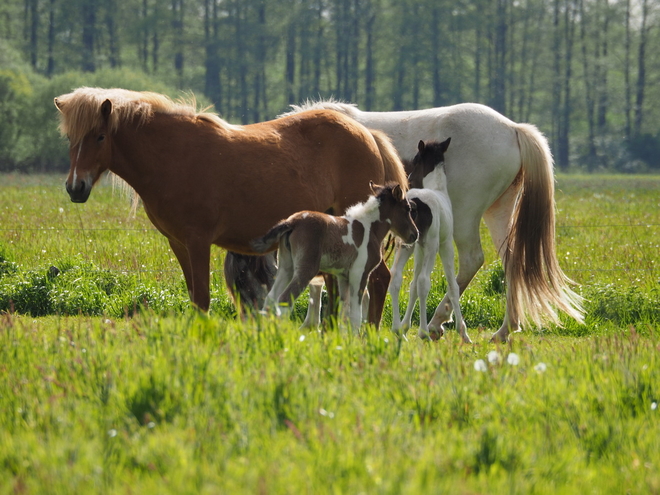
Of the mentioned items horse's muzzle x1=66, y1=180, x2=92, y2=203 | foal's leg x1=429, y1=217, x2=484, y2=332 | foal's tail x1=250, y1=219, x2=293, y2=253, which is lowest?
foal's leg x1=429, y1=217, x2=484, y2=332

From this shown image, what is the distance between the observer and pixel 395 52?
72812 mm

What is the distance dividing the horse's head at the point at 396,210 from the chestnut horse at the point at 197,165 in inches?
22.2

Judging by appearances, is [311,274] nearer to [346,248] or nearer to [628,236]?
[346,248]

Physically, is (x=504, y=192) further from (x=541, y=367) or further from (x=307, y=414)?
(x=307, y=414)

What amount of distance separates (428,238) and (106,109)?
281 cm

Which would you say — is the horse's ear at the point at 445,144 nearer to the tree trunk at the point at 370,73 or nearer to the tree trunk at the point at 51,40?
the tree trunk at the point at 370,73

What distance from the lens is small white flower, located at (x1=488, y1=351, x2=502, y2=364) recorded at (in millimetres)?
4152

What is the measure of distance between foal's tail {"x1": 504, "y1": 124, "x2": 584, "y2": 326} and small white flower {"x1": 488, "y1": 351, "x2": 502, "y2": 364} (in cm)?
294

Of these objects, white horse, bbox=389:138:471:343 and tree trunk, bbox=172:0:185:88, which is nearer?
white horse, bbox=389:138:471:343

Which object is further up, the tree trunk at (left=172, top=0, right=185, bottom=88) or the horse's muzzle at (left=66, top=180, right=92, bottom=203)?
the tree trunk at (left=172, top=0, right=185, bottom=88)

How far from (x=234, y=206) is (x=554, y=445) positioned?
328 cm

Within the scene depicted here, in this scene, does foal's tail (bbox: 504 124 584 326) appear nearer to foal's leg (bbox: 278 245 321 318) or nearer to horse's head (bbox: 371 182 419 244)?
horse's head (bbox: 371 182 419 244)

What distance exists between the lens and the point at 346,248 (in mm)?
5715

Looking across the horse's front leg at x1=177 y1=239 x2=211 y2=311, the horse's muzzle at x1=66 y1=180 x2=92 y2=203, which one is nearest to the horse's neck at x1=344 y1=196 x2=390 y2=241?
the horse's front leg at x1=177 y1=239 x2=211 y2=311
